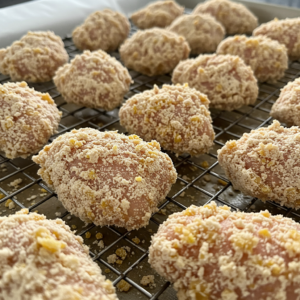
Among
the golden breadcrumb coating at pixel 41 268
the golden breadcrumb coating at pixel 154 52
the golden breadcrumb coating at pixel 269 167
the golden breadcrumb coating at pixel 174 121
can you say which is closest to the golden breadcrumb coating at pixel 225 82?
the golden breadcrumb coating at pixel 174 121

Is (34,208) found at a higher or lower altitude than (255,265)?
lower

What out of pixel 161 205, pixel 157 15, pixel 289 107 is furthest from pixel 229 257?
pixel 157 15

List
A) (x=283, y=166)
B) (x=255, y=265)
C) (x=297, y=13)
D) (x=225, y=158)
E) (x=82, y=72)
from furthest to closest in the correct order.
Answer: (x=297, y=13), (x=82, y=72), (x=225, y=158), (x=283, y=166), (x=255, y=265)

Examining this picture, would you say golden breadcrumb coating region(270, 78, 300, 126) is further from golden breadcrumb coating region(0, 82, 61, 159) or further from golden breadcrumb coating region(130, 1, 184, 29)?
golden breadcrumb coating region(130, 1, 184, 29)

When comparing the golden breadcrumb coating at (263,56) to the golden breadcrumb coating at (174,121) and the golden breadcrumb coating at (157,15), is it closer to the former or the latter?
the golden breadcrumb coating at (174,121)

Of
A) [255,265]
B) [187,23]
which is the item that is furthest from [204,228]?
[187,23]

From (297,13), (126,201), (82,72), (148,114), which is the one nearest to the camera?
(126,201)

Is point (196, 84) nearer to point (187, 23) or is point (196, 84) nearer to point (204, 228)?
point (187, 23)
